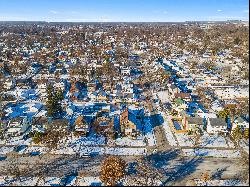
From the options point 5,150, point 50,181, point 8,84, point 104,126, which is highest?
point 8,84

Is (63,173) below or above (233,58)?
below

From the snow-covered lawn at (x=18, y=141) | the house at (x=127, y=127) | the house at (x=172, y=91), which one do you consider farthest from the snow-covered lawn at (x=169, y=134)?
the snow-covered lawn at (x=18, y=141)

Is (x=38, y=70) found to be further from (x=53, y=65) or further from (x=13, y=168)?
(x=13, y=168)

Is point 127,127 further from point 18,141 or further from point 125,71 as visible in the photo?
point 125,71

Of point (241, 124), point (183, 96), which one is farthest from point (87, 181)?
point (183, 96)

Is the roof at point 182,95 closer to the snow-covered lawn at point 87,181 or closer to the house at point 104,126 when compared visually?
the house at point 104,126

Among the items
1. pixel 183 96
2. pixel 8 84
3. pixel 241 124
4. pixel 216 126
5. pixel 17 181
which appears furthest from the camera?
pixel 8 84

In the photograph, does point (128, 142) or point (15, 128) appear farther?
point (15, 128)

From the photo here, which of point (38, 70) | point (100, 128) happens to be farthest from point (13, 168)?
point (38, 70)
